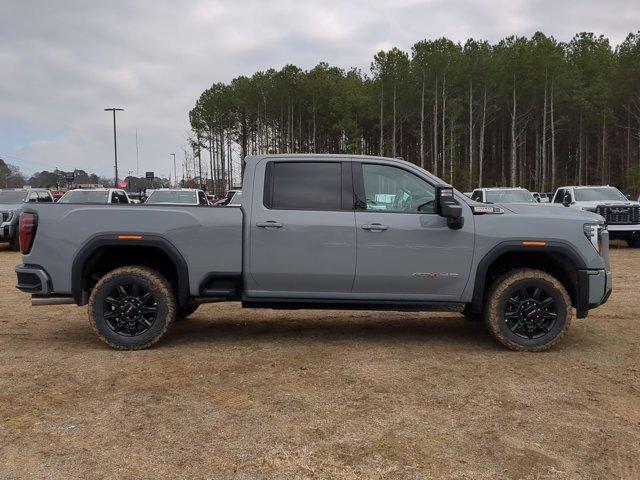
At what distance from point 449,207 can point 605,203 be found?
12.7 meters

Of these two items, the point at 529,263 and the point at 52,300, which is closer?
the point at 52,300

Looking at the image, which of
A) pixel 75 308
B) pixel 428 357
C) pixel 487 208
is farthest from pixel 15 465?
pixel 75 308

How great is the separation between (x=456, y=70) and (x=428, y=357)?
45753 mm

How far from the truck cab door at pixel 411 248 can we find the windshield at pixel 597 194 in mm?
12625

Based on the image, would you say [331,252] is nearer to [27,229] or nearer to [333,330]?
[333,330]

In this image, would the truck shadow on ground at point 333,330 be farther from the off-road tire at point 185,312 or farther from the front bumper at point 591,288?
the front bumper at point 591,288

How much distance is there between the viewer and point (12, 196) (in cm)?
1716

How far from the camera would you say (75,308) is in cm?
791

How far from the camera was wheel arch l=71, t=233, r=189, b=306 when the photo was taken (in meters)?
5.45

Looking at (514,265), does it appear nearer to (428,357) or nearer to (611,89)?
(428,357)

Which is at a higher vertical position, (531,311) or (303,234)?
(303,234)

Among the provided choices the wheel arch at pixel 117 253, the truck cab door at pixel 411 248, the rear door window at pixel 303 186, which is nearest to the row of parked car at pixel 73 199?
the wheel arch at pixel 117 253

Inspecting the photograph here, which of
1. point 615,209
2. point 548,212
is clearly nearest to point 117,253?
point 548,212

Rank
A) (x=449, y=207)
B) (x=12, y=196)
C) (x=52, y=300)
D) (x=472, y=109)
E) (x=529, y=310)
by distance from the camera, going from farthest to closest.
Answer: (x=472, y=109) < (x=12, y=196) < (x=52, y=300) < (x=529, y=310) < (x=449, y=207)
